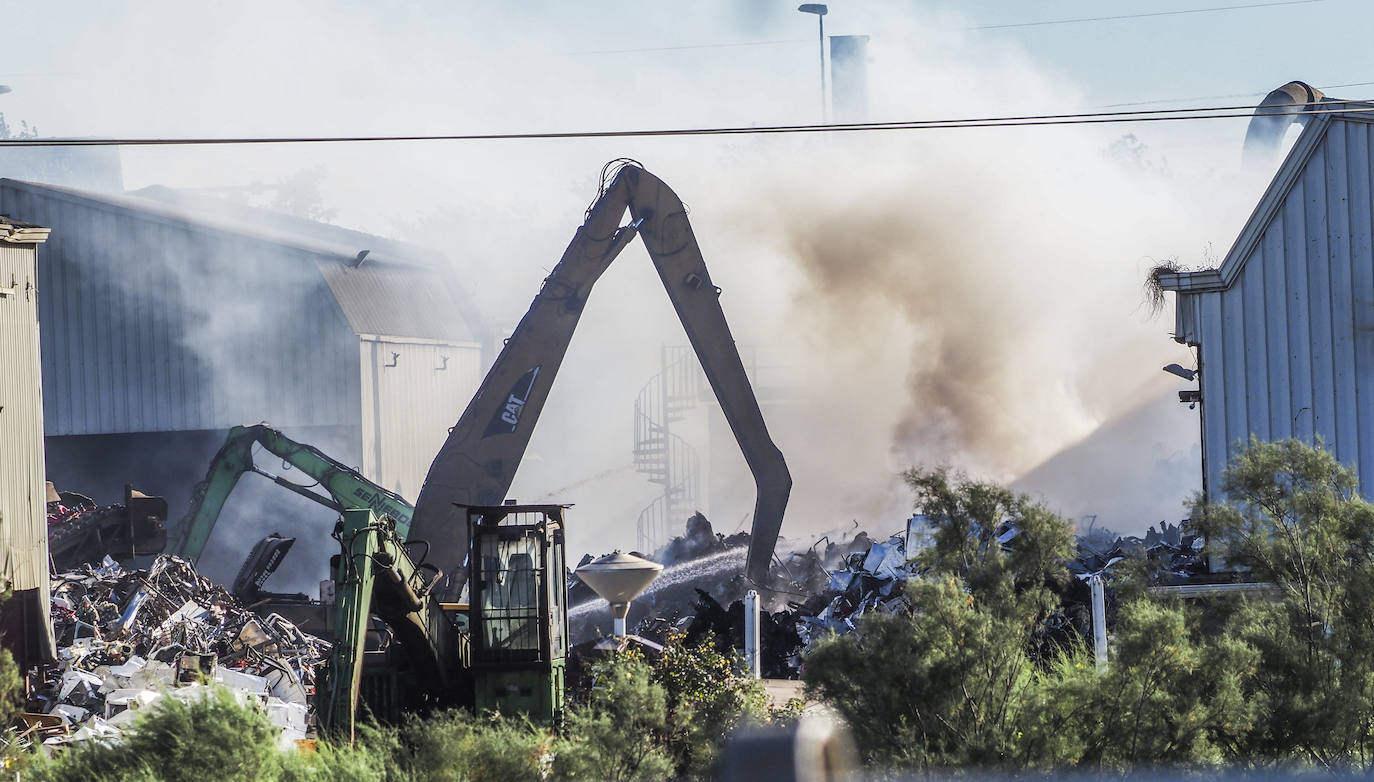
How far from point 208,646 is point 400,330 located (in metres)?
13.7

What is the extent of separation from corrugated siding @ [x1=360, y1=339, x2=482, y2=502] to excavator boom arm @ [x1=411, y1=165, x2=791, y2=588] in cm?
889

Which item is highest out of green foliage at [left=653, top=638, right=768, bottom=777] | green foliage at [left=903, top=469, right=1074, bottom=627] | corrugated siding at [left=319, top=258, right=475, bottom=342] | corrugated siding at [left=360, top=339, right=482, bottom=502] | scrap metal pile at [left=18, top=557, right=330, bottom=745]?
corrugated siding at [left=319, top=258, right=475, bottom=342]

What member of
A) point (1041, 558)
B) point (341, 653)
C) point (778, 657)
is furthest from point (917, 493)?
point (778, 657)

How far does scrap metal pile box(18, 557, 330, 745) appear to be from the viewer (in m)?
16.0

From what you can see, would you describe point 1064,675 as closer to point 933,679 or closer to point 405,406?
point 933,679

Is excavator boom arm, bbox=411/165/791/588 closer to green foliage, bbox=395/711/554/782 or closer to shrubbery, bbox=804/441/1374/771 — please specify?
green foliage, bbox=395/711/554/782

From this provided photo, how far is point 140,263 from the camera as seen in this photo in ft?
100

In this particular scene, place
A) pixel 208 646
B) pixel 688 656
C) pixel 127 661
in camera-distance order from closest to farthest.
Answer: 1. pixel 688 656
2. pixel 127 661
3. pixel 208 646

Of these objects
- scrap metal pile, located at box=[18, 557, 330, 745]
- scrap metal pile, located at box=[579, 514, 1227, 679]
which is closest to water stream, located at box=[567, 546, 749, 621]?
scrap metal pile, located at box=[579, 514, 1227, 679]

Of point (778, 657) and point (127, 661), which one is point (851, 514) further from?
point (127, 661)

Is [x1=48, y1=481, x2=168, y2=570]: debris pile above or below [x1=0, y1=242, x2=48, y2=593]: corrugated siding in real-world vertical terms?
below

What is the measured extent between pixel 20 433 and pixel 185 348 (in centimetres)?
1281

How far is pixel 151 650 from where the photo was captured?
19.0m

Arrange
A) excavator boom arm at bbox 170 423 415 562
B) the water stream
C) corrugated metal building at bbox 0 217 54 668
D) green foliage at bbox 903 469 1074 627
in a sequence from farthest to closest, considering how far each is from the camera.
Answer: the water stream → excavator boom arm at bbox 170 423 415 562 → corrugated metal building at bbox 0 217 54 668 → green foliage at bbox 903 469 1074 627
